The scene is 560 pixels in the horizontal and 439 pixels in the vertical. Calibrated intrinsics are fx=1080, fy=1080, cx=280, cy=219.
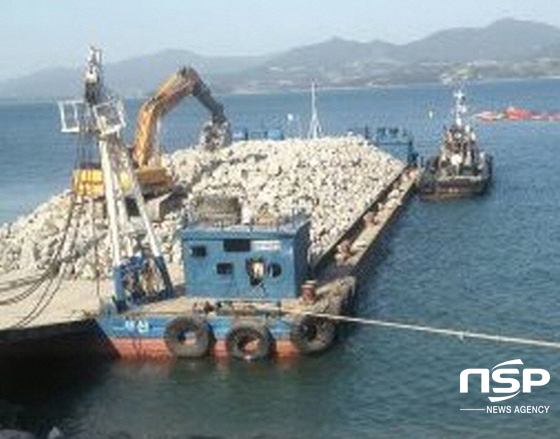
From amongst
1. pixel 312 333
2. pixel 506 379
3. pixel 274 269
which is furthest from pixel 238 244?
pixel 506 379

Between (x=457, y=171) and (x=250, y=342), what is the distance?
3659 centimetres

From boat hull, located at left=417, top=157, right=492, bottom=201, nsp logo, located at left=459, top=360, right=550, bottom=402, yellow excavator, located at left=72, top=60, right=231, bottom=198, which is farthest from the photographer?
boat hull, located at left=417, top=157, right=492, bottom=201

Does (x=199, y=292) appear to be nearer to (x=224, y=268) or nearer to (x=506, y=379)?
(x=224, y=268)

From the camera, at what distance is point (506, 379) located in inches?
1089

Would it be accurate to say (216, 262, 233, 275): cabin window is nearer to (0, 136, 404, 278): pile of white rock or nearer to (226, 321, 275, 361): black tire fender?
(226, 321, 275, 361): black tire fender

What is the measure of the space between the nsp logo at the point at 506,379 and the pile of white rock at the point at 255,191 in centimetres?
1100

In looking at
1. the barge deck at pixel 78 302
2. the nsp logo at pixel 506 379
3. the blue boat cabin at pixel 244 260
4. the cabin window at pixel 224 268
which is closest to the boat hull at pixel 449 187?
the barge deck at pixel 78 302

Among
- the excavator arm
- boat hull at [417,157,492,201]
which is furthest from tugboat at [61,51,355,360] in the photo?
boat hull at [417,157,492,201]

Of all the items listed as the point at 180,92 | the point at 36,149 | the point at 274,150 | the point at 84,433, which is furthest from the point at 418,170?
the point at 36,149

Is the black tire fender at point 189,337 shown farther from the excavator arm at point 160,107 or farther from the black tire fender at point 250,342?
the excavator arm at point 160,107

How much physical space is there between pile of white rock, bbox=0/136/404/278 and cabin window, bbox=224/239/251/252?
19.1ft

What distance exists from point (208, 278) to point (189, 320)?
7.21 ft

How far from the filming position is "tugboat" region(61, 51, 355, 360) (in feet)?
95.6

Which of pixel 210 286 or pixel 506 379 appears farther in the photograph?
pixel 210 286
